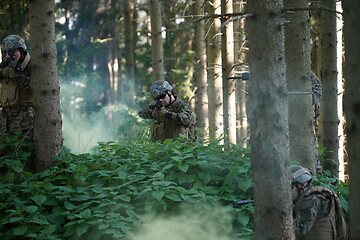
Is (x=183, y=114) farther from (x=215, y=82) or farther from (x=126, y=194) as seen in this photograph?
(x=126, y=194)

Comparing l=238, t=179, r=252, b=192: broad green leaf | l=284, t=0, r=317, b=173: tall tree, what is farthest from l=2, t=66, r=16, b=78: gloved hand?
l=284, t=0, r=317, b=173: tall tree

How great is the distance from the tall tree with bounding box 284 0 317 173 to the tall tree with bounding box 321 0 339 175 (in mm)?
2231

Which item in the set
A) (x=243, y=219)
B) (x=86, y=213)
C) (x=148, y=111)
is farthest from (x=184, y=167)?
(x=148, y=111)

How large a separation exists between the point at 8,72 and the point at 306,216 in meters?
5.29

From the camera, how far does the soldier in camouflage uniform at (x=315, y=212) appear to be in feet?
16.7

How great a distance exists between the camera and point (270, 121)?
4348 mm

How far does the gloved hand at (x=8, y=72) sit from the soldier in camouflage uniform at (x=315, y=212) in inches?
189

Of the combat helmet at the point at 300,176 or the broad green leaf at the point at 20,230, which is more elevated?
the combat helmet at the point at 300,176

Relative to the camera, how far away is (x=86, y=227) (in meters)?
5.19

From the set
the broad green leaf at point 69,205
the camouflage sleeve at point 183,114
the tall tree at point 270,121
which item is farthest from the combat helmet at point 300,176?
the camouflage sleeve at point 183,114

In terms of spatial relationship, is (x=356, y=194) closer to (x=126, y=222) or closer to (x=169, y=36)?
(x=126, y=222)

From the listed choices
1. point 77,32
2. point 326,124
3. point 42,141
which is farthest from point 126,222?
point 77,32

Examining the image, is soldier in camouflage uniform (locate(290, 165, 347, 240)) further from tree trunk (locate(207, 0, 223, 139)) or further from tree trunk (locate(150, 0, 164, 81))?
tree trunk (locate(150, 0, 164, 81))

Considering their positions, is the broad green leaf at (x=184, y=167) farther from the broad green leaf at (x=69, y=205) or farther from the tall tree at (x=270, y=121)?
the tall tree at (x=270, y=121)
